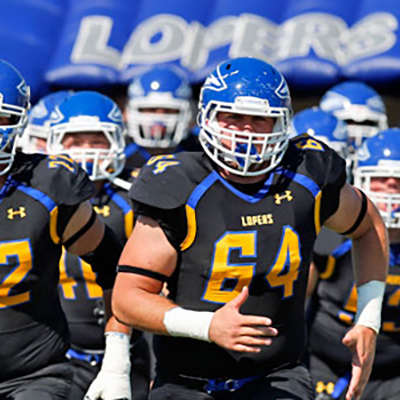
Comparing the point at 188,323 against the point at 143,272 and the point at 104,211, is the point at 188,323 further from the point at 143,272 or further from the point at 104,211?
the point at 104,211

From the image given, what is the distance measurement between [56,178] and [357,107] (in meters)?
4.08

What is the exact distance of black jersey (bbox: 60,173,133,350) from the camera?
4.02 m

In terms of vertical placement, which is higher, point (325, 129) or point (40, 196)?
point (325, 129)

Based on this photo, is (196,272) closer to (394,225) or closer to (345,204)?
(345,204)

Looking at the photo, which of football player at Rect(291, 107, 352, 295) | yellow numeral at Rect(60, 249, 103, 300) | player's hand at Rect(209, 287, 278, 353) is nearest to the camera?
player's hand at Rect(209, 287, 278, 353)

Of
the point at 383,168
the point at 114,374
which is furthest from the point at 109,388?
the point at 383,168

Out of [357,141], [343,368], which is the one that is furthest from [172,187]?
[357,141]

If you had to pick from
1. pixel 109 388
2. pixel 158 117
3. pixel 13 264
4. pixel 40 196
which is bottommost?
pixel 109 388

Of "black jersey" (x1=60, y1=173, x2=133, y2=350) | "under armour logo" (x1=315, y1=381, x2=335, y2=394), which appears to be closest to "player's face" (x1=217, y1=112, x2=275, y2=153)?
"black jersey" (x1=60, y1=173, x2=133, y2=350)

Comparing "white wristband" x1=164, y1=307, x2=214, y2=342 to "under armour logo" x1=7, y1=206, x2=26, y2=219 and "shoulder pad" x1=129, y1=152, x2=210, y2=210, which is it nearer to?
"shoulder pad" x1=129, y1=152, x2=210, y2=210

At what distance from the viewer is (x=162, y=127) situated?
603 cm

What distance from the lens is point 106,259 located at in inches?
131

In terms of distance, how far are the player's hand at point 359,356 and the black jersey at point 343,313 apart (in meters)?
0.91

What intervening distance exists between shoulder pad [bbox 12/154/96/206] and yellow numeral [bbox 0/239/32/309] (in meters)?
0.19
